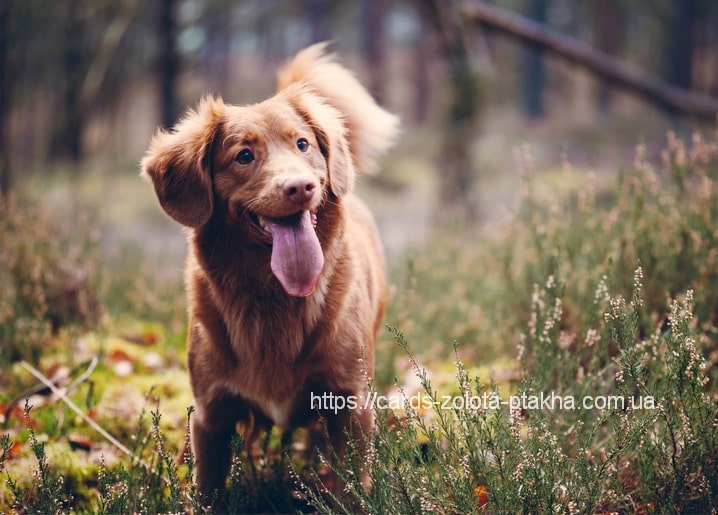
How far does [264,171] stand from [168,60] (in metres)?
12.1

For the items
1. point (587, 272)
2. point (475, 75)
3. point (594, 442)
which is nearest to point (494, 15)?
point (475, 75)

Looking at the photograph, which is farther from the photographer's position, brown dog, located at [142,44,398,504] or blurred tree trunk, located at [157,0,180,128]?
blurred tree trunk, located at [157,0,180,128]

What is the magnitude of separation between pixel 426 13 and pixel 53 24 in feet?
42.0

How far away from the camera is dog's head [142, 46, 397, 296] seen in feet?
7.48

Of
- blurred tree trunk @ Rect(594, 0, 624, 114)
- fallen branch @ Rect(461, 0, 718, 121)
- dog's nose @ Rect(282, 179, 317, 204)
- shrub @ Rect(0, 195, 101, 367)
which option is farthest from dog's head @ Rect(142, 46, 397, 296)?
blurred tree trunk @ Rect(594, 0, 624, 114)

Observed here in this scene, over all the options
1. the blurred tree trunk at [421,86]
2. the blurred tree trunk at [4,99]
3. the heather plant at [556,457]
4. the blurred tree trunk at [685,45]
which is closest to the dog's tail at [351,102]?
the heather plant at [556,457]

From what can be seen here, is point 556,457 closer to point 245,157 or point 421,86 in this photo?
point 245,157

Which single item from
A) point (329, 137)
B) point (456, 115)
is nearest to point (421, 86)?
point (456, 115)

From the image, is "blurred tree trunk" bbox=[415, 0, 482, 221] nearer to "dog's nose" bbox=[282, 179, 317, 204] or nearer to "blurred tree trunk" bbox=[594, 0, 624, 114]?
"dog's nose" bbox=[282, 179, 317, 204]

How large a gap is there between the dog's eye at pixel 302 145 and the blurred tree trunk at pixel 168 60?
1113cm

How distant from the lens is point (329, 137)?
2701 millimetres

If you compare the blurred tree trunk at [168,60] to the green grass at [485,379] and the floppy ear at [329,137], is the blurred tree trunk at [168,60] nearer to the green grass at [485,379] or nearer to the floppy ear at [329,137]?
the green grass at [485,379]

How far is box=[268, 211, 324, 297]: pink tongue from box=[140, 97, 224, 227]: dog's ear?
322mm

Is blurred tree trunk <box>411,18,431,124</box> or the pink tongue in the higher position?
blurred tree trunk <box>411,18,431,124</box>
